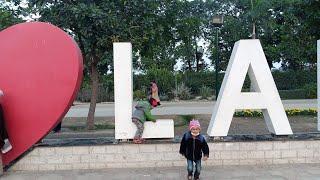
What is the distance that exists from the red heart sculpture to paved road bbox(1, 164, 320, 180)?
0.69 m

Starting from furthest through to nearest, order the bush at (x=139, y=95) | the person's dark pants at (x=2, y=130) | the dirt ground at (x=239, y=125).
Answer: the bush at (x=139, y=95)
the dirt ground at (x=239, y=125)
the person's dark pants at (x=2, y=130)

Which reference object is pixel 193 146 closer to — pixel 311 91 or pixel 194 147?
pixel 194 147

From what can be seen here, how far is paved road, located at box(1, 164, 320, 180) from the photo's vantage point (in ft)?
25.0

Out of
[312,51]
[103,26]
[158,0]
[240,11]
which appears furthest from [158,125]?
[240,11]

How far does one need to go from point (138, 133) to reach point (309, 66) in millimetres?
32448

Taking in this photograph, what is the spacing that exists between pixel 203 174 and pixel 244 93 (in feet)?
6.21

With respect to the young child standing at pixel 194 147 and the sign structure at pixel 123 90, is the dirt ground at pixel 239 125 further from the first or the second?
the young child standing at pixel 194 147

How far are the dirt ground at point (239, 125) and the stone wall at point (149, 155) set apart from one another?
4.34 metres

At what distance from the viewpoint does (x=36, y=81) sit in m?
8.16

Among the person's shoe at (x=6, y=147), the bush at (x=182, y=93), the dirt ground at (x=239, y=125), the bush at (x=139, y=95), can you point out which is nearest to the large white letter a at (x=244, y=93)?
the person's shoe at (x=6, y=147)

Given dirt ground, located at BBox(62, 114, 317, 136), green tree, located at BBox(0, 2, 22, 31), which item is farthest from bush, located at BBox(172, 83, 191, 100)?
green tree, located at BBox(0, 2, 22, 31)

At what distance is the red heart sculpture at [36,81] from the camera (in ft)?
26.5

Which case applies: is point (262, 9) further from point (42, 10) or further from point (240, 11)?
point (42, 10)

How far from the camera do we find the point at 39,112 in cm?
809
